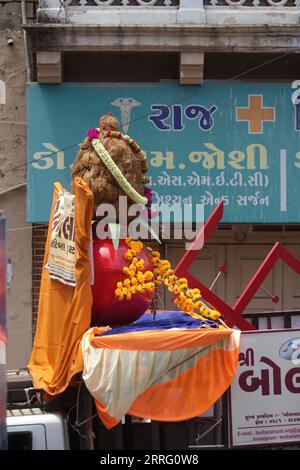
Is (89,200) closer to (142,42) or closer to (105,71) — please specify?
(142,42)

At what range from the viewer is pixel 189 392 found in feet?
15.3

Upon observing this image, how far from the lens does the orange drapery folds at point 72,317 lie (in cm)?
487

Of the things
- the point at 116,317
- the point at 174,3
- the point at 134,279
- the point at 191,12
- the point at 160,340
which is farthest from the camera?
the point at 174,3

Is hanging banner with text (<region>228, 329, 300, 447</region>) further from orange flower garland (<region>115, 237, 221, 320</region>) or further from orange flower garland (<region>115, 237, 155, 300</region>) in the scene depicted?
orange flower garland (<region>115, 237, 155, 300</region>)

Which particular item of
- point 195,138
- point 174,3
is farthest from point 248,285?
point 174,3

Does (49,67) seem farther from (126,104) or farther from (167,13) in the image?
(167,13)

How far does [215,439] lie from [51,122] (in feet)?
18.4

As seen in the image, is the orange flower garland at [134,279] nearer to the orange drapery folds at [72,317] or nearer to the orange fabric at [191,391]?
the orange drapery folds at [72,317]

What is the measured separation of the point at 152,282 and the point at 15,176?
5.47m

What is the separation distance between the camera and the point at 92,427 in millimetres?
4984

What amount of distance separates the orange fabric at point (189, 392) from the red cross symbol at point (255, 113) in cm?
552

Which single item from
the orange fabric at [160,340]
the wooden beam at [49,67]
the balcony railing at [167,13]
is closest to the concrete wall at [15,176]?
the wooden beam at [49,67]

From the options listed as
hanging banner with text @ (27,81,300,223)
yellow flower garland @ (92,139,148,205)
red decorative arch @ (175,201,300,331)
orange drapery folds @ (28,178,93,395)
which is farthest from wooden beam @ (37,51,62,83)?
orange drapery folds @ (28,178,93,395)

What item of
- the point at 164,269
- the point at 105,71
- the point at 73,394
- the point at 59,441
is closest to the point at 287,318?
the point at 164,269
